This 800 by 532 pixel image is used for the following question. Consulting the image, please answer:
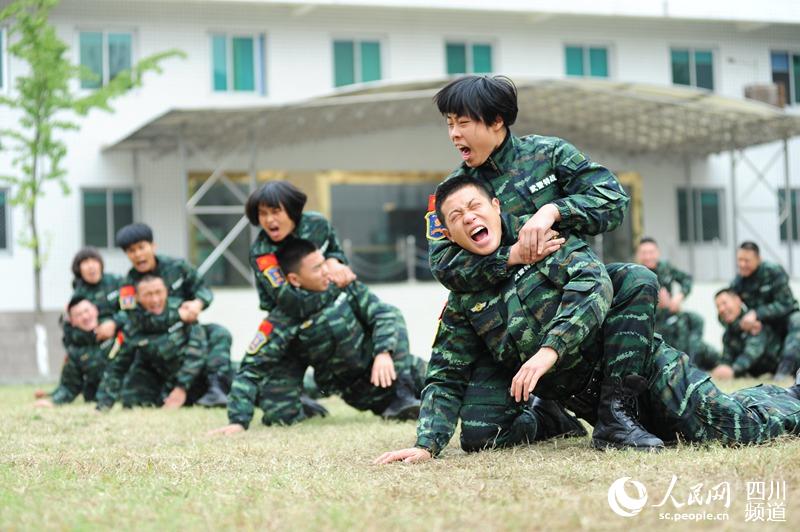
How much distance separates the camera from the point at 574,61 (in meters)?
25.3

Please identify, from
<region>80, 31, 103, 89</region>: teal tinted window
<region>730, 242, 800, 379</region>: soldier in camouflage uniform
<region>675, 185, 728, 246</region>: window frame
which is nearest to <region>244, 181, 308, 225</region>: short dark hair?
<region>730, 242, 800, 379</region>: soldier in camouflage uniform

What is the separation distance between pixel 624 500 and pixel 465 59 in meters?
21.9

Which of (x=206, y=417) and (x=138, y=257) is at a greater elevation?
(x=138, y=257)

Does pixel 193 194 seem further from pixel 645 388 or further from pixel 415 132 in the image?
pixel 645 388

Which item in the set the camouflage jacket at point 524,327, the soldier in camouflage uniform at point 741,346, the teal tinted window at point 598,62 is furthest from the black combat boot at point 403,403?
the teal tinted window at point 598,62

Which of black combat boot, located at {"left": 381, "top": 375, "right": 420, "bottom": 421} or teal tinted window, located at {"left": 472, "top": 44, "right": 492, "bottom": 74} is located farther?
teal tinted window, located at {"left": 472, "top": 44, "right": 492, "bottom": 74}

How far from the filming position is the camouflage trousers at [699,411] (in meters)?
4.63

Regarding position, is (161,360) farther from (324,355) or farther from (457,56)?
(457,56)

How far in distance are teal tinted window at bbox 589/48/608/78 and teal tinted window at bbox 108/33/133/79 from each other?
1022 centimetres

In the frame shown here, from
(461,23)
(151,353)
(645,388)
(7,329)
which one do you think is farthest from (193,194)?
(645,388)

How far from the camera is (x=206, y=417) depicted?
326 inches

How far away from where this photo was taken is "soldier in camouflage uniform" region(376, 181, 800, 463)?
454cm

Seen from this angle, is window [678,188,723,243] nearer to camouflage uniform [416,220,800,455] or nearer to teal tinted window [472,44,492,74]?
teal tinted window [472,44,492,74]

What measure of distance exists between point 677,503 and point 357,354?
13.8 feet
